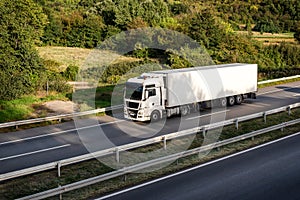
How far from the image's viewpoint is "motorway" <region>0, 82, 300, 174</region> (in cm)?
1659

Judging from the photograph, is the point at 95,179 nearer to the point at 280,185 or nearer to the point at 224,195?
the point at 224,195

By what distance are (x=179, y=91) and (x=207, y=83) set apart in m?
2.48

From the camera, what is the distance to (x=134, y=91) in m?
23.1

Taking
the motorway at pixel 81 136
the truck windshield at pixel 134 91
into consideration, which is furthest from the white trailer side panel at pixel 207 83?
the truck windshield at pixel 134 91

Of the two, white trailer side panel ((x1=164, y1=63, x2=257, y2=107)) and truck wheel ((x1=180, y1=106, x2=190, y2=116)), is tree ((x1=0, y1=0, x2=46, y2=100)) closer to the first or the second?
white trailer side panel ((x1=164, y1=63, x2=257, y2=107))

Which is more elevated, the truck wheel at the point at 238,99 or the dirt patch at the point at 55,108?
the truck wheel at the point at 238,99

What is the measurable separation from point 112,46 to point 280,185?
138 feet

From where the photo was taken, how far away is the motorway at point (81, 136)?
16594 mm

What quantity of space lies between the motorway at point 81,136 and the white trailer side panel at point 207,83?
1.11m

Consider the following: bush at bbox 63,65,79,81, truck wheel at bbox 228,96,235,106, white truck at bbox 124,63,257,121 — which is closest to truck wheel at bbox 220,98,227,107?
white truck at bbox 124,63,257,121

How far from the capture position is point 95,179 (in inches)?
488

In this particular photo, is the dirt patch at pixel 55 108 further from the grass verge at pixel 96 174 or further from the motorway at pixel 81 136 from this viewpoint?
the grass verge at pixel 96 174

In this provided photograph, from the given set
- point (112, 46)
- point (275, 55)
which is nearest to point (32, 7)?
point (112, 46)

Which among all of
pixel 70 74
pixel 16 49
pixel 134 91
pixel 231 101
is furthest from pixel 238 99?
pixel 16 49
